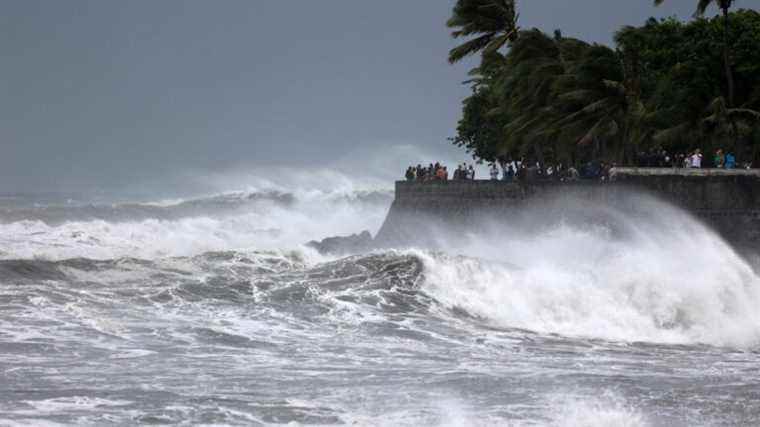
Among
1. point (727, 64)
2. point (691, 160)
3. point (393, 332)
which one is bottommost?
point (393, 332)

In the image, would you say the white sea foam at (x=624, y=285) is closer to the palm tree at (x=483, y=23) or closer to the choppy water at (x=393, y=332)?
the choppy water at (x=393, y=332)

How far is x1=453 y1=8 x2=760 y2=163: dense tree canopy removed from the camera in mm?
30797

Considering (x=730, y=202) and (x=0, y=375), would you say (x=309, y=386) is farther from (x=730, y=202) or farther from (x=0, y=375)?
(x=730, y=202)

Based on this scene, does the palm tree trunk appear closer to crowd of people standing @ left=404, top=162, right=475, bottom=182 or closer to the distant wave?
crowd of people standing @ left=404, top=162, right=475, bottom=182

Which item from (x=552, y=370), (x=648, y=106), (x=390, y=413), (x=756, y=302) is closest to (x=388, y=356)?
(x=552, y=370)

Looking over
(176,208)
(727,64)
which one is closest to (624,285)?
(727,64)

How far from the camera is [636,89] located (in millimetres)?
33000

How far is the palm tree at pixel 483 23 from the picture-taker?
34094mm

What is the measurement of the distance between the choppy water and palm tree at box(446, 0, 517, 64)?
7034mm

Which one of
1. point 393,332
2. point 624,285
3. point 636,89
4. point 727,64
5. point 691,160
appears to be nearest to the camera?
point 393,332

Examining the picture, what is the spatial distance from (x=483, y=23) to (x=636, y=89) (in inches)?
166

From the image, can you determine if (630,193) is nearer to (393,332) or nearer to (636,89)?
(636,89)

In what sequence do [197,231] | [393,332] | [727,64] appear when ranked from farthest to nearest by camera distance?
1. [197,231]
2. [727,64]
3. [393,332]

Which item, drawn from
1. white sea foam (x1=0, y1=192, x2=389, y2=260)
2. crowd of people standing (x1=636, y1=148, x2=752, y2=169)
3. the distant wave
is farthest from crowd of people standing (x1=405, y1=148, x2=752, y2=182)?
the distant wave
